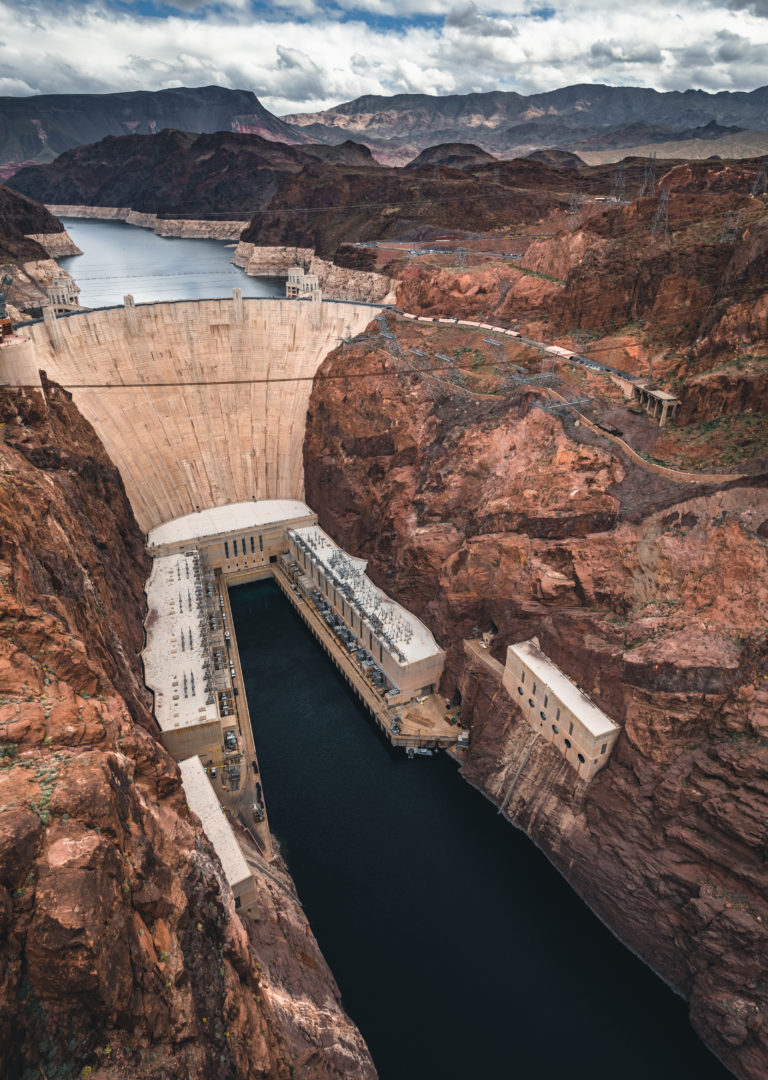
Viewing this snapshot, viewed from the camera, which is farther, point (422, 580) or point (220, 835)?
point (422, 580)

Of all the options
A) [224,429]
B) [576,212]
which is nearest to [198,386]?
[224,429]

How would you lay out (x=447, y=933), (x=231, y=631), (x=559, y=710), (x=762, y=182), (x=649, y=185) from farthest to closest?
1. (x=649, y=185)
2. (x=762, y=182)
3. (x=231, y=631)
4. (x=559, y=710)
5. (x=447, y=933)

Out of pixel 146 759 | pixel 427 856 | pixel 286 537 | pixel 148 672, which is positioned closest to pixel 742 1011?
pixel 427 856

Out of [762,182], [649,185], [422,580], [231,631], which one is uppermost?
[762,182]

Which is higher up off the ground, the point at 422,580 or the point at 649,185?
the point at 649,185

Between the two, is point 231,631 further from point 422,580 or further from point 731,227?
point 731,227

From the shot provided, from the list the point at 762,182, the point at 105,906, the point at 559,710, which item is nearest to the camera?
the point at 105,906
